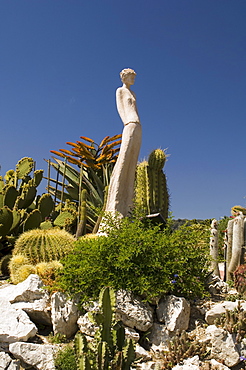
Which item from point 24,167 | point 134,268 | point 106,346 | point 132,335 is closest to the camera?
point 106,346

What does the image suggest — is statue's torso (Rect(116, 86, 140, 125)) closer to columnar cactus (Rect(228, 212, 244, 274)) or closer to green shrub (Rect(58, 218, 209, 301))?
columnar cactus (Rect(228, 212, 244, 274))

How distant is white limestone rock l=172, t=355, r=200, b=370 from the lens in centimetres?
373

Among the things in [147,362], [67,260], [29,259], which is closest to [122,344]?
[147,362]

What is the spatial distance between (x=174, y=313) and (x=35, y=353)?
156 cm

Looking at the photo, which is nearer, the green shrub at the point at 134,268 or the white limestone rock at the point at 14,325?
the white limestone rock at the point at 14,325

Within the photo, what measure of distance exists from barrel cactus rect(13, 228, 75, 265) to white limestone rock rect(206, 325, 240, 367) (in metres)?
2.80

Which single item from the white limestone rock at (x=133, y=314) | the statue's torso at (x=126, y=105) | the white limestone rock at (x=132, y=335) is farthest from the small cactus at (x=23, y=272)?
the statue's torso at (x=126, y=105)

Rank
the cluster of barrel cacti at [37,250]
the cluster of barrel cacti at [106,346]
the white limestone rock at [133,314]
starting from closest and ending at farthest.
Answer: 1. the cluster of barrel cacti at [106,346]
2. the white limestone rock at [133,314]
3. the cluster of barrel cacti at [37,250]

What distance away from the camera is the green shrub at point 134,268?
14.3 feet

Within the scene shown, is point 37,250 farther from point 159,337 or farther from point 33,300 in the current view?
point 159,337

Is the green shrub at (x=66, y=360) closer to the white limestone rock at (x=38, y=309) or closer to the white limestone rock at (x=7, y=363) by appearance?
the white limestone rock at (x=7, y=363)

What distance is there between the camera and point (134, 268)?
14.6 ft

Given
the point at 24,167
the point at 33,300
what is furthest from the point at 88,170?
the point at 33,300

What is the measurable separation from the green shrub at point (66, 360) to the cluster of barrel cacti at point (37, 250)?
1.77 meters
